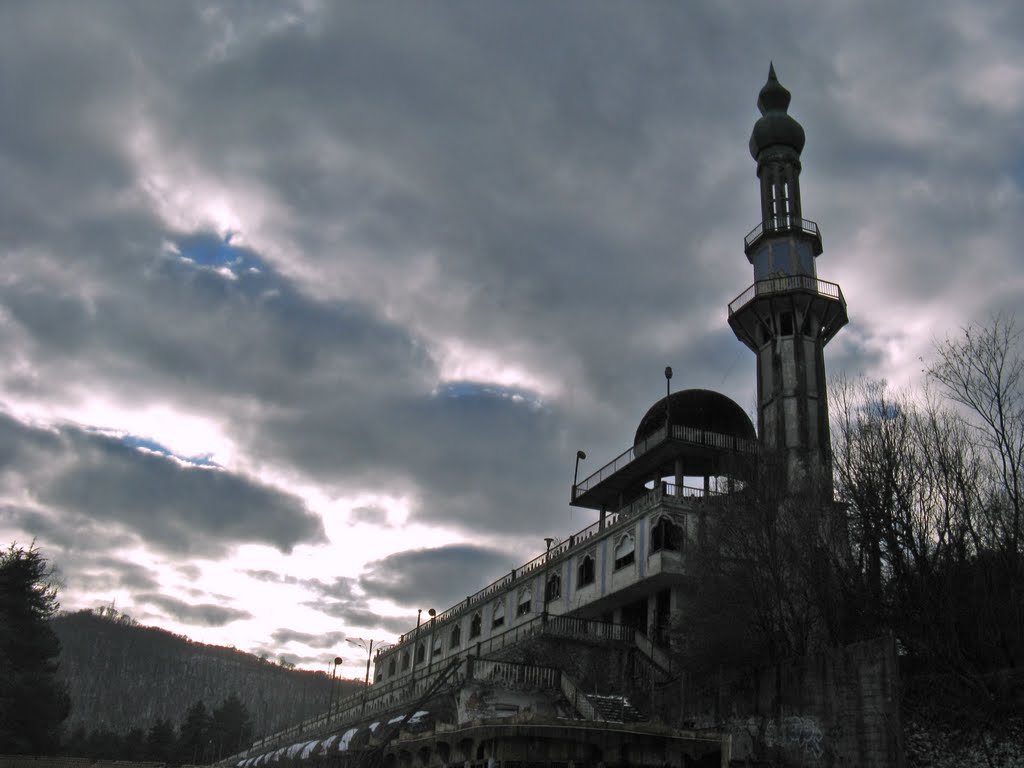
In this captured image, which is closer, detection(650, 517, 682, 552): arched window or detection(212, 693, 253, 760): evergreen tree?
detection(650, 517, 682, 552): arched window

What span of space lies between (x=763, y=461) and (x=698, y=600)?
5630 mm

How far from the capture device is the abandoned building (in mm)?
32688

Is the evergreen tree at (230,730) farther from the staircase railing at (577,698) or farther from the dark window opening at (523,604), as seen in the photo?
the staircase railing at (577,698)

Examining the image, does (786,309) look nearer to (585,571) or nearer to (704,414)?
(704,414)

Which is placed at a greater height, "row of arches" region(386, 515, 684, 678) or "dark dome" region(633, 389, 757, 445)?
"dark dome" region(633, 389, 757, 445)

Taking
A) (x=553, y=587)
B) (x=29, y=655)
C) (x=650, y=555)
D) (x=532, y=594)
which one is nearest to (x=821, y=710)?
(x=650, y=555)

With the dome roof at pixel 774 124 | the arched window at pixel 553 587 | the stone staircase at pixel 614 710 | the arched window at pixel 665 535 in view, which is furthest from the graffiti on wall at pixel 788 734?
the dome roof at pixel 774 124

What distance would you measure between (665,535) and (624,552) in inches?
116

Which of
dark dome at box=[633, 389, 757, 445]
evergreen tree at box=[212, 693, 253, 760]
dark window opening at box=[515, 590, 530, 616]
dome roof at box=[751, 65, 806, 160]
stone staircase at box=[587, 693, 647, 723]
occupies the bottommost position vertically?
evergreen tree at box=[212, 693, 253, 760]

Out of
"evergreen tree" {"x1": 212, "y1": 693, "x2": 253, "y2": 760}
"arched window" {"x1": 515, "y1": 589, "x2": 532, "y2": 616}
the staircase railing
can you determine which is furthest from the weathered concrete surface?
"evergreen tree" {"x1": 212, "y1": 693, "x2": 253, "y2": 760}

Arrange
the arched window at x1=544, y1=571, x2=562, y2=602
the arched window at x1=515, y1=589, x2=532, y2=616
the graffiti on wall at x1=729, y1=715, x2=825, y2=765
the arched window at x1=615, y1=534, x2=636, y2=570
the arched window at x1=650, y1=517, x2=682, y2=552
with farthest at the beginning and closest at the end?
1. the arched window at x1=515, y1=589, x2=532, y2=616
2. the arched window at x1=544, y1=571, x2=562, y2=602
3. the arched window at x1=615, y1=534, x2=636, y2=570
4. the arched window at x1=650, y1=517, x2=682, y2=552
5. the graffiti on wall at x1=729, y1=715, x2=825, y2=765

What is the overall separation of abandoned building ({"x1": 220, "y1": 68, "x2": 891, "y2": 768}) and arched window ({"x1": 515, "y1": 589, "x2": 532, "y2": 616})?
0.08 meters

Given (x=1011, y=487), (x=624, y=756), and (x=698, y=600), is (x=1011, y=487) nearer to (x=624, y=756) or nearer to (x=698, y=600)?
(x=698, y=600)

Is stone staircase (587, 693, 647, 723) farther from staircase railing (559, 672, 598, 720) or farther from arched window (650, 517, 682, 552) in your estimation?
arched window (650, 517, 682, 552)
